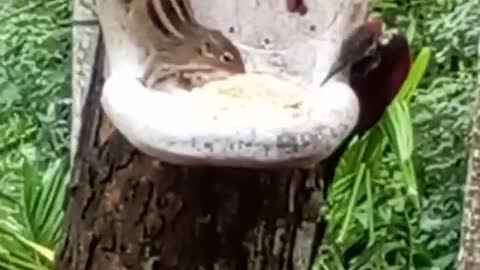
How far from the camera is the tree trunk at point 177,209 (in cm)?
103

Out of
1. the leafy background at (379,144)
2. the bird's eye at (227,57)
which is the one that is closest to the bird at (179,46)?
the bird's eye at (227,57)

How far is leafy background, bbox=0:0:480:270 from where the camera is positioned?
1782 mm

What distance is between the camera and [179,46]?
1.03 m

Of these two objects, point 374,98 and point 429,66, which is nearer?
point 374,98

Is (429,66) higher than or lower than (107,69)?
higher

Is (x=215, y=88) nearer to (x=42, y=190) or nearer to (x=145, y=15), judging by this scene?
(x=145, y=15)

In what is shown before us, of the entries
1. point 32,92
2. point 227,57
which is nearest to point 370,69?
point 227,57

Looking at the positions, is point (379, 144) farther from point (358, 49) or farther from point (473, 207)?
point (358, 49)

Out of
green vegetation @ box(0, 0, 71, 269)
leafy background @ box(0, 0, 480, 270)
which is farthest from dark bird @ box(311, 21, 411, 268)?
green vegetation @ box(0, 0, 71, 269)

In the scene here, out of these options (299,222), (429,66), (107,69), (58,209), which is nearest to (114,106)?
(107,69)

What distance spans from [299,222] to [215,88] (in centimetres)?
15

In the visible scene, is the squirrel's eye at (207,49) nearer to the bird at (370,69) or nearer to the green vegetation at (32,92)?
the bird at (370,69)

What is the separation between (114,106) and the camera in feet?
3.37

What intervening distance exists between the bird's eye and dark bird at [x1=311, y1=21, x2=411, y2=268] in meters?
0.08
